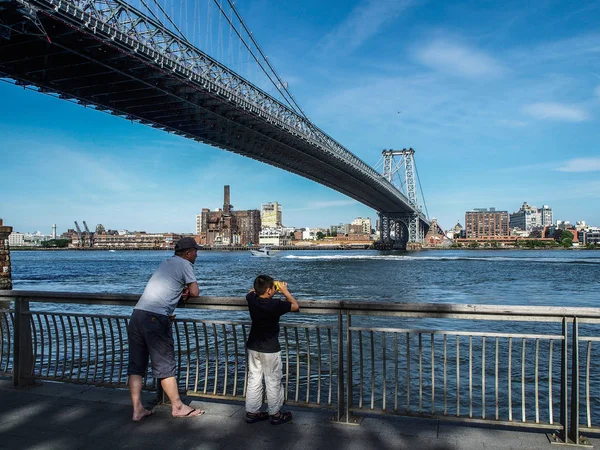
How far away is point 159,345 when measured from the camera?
4.27m

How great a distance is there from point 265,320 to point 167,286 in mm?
909

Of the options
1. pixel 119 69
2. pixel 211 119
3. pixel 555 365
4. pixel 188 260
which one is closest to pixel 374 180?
pixel 211 119

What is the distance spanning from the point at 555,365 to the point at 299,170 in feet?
166

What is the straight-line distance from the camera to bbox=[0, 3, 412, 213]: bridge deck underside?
2642 centimetres

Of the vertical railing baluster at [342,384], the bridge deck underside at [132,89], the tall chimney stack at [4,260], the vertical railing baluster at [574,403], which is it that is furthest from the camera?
the bridge deck underside at [132,89]

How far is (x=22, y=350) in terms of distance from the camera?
16.8 ft

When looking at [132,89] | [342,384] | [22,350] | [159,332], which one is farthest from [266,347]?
[132,89]

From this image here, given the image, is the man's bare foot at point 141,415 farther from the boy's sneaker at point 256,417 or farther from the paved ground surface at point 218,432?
the boy's sneaker at point 256,417

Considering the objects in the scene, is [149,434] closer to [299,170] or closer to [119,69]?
[119,69]

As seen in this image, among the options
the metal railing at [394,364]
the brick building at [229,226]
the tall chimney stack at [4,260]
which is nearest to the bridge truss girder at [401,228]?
the tall chimney stack at [4,260]

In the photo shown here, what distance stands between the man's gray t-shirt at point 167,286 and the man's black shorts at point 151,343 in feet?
0.22

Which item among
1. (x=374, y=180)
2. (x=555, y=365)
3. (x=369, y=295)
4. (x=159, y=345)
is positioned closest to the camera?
(x=159, y=345)

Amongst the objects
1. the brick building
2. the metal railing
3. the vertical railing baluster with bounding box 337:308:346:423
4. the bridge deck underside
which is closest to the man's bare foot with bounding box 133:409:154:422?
the metal railing

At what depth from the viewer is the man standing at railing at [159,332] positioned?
4.24 m
